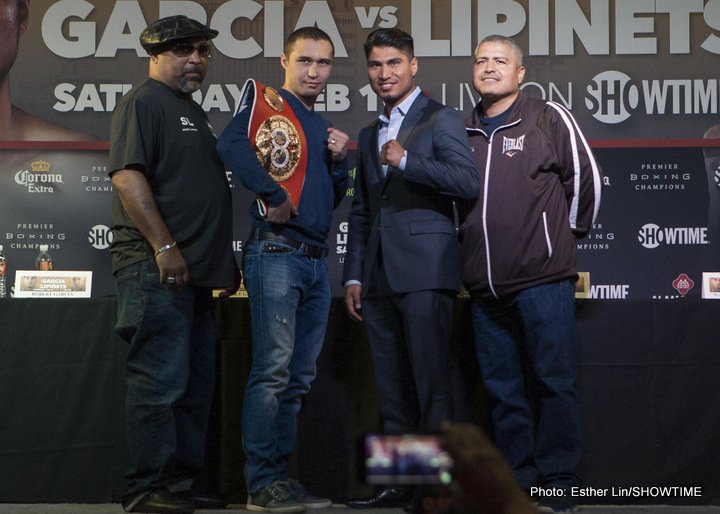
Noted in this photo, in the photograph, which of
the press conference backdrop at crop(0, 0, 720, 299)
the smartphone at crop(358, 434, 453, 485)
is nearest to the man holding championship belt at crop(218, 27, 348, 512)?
the press conference backdrop at crop(0, 0, 720, 299)

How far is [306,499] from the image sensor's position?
3.29m

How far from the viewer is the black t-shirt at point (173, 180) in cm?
310

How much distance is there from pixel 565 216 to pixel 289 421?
43.0 inches

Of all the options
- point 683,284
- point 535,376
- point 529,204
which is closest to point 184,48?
point 529,204

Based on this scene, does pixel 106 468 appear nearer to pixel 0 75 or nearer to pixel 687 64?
pixel 0 75

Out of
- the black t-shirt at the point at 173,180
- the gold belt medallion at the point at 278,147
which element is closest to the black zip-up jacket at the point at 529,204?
the gold belt medallion at the point at 278,147

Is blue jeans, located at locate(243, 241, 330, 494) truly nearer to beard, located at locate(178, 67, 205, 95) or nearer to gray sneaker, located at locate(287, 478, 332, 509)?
gray sneaker, located at locate(287, 478, 332, 509)

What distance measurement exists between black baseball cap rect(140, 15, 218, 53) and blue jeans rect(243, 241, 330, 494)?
0.69 meters

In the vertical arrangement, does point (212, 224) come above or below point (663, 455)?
above

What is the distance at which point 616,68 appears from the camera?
519cm

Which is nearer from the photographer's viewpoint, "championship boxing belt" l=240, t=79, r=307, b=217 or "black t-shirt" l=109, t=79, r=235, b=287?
"black t-shirt" l=109, t=79, r=235, b=287

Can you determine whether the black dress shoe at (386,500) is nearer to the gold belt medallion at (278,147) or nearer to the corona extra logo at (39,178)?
the gold belt medallion at (278,147)

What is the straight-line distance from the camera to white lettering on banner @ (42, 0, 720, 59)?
517cm

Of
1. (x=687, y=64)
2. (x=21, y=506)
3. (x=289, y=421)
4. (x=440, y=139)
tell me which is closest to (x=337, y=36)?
(x=687, y=64)
